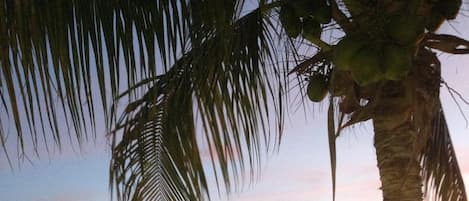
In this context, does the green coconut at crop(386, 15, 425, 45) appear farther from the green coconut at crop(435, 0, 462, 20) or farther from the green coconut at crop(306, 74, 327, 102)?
the green coconut at crop(306, 74, 327, 102)

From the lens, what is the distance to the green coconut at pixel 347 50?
10.1ft

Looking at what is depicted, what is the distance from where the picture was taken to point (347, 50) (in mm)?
3094

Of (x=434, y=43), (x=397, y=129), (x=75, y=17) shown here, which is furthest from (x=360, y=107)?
(x=75, y=17)

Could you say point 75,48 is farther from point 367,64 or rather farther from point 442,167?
point 442,167

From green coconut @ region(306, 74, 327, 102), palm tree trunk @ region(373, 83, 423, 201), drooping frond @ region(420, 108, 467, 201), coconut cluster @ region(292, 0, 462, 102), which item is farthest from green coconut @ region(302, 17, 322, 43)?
drooping frond @ region(420, 108, 467, 201)

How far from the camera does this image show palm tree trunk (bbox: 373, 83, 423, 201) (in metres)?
3.64

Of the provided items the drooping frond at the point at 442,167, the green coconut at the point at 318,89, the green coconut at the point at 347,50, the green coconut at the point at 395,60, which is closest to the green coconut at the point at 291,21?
the green coconut at the point at 318,89

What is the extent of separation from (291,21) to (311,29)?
0.11m

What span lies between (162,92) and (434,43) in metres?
1.88

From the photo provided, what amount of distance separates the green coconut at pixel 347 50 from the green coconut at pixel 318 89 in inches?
27.7

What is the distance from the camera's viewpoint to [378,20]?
10.8 ft

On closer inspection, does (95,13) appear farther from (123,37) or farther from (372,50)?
(372,50)

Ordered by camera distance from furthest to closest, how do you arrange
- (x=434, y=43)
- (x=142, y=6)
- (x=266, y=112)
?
(x=266, y=112) → (x=434, y=43) → (x=142, y=6)

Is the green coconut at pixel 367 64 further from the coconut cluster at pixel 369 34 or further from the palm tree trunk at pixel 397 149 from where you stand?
the palm tree trunk at pixel 397 149
